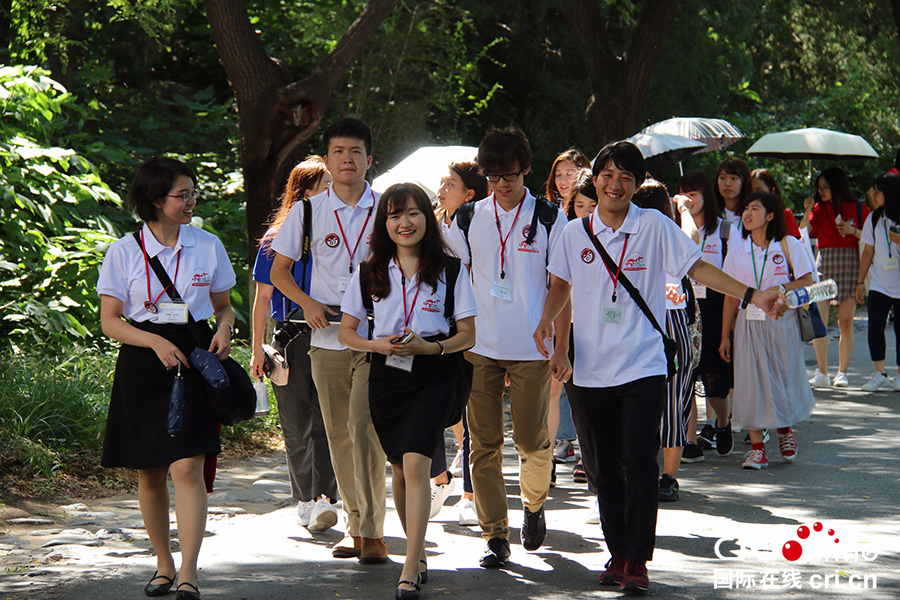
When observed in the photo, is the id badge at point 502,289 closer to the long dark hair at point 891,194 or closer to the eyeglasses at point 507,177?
the eyeglasses at point 507,177

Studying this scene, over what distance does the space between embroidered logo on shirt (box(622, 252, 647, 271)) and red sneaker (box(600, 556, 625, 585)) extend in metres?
1.32

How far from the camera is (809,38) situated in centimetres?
2788

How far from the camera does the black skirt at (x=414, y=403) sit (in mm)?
4879

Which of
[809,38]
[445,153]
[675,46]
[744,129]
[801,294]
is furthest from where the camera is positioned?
[809,38]

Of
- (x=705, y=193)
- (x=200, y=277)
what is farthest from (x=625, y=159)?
(x=705, y=193)

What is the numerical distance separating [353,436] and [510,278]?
1.12 m

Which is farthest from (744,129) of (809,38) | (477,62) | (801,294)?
(801,294)

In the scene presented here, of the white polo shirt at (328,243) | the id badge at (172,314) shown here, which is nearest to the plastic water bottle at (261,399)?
the white polo shirt at (328,243)

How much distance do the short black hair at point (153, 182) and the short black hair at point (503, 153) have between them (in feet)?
4.97

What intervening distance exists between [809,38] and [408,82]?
15.7 meters

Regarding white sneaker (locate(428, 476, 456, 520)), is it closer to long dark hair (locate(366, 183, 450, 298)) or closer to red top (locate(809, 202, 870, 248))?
long dark hair (locate(366, 183, 450, 298))

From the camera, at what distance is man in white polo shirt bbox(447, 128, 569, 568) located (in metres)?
5.41

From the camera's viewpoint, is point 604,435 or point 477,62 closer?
point 604,435

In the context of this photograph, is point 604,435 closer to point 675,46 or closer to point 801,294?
point 801,294
